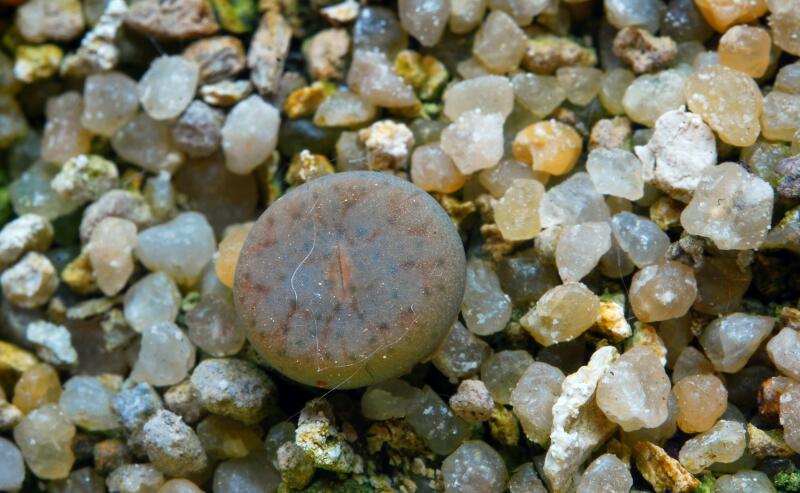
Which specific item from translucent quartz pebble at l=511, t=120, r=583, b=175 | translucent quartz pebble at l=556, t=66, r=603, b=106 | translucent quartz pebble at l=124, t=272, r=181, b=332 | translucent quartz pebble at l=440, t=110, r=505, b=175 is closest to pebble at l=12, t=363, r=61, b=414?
translucent quartz pebble at l=124, t=272, r=181, b=332

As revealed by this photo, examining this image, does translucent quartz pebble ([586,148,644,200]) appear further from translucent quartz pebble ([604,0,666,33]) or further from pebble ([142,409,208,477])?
pebble ([142,409,208,477])

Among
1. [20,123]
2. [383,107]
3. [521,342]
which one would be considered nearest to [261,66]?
[383,107]

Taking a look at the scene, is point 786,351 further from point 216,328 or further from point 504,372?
point 216,328

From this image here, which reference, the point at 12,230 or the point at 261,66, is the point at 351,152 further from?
the point at 12,230

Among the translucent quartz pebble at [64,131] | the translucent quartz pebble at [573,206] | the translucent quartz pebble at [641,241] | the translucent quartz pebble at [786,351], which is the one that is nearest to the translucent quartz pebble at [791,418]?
the translucent quartz pebble at [786,351]

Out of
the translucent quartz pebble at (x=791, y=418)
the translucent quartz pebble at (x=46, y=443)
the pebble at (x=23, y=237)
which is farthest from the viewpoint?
the pebble at (x=23, y=237)

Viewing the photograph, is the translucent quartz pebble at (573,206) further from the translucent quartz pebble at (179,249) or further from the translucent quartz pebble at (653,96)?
the translucent quartz pebble at (179,249)
